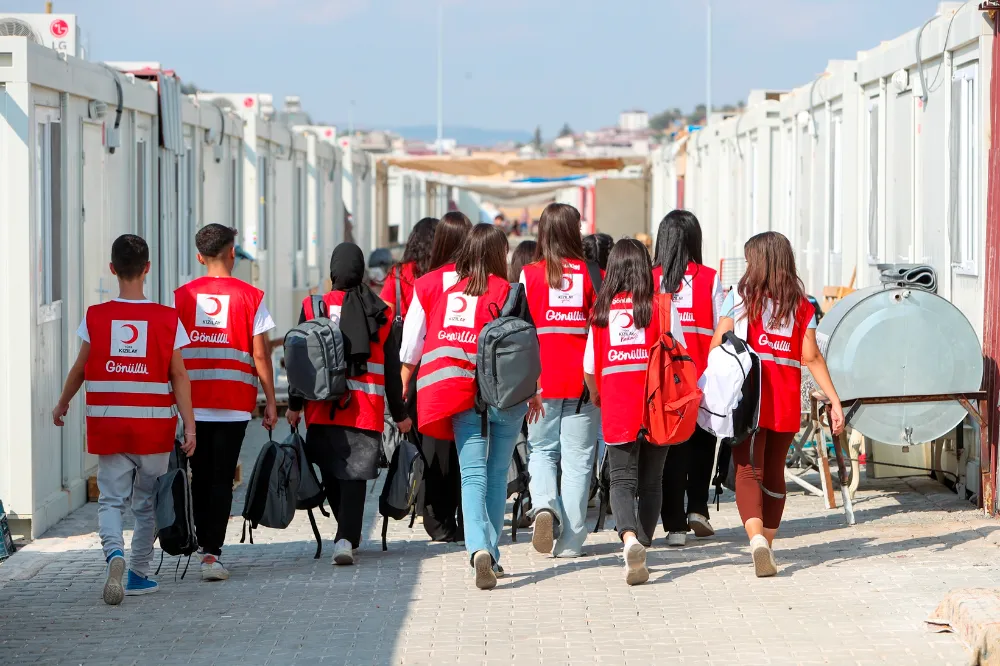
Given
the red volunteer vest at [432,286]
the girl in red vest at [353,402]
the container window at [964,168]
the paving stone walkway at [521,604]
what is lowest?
the paving stone walkway at [521,604]

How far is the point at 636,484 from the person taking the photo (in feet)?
21.8

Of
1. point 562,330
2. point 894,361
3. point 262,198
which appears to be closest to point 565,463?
point 562,330

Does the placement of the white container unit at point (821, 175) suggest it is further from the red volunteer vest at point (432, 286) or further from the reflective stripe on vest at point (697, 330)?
the red volunteer vest at point (432, 286)

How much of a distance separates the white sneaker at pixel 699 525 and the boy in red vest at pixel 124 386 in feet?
8.96

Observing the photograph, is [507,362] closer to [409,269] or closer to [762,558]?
[762,558]

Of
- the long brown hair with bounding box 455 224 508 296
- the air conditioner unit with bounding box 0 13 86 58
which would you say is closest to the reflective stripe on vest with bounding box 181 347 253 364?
the long brown hair with bounding box 455 224 508 296

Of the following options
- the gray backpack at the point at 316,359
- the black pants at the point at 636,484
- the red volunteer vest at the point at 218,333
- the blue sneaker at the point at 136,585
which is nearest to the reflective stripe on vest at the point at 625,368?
the black pants at the point at 636,484

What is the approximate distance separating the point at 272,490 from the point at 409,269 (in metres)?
1.80

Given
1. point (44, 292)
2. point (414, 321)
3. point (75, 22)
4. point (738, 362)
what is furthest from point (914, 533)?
point (75, 22)

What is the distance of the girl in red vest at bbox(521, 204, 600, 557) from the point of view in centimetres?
694

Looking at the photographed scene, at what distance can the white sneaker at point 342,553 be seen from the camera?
276 inches

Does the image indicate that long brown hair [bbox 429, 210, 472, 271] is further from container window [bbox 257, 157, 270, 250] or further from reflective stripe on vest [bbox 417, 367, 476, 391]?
container window [bbox 257, 157, 270, 250]

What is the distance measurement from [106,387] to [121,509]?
553 millimetres

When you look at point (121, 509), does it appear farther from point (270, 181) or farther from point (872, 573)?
point (270, 181)
